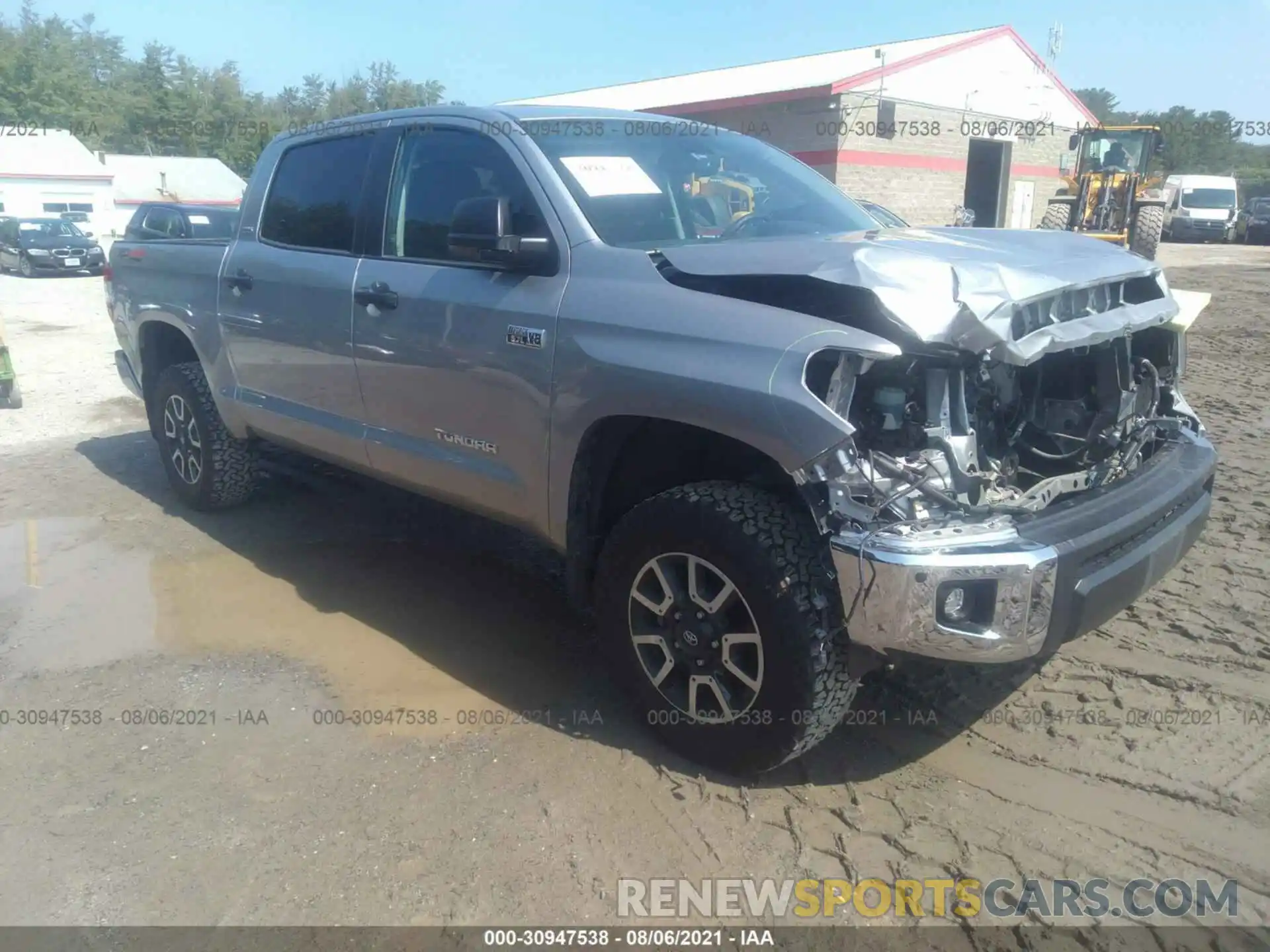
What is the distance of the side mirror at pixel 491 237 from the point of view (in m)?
3.19

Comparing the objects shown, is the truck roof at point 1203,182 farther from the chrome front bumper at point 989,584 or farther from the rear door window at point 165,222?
the chrome front bumper at point 989,584

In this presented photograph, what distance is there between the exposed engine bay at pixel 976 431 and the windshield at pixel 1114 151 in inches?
706

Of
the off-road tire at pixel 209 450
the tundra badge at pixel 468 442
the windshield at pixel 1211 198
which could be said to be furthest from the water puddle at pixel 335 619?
the windshield at pixel 1211 198

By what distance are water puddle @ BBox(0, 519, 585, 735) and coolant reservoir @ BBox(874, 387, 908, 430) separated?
1586 mm

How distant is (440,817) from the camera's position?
2924 millimetres

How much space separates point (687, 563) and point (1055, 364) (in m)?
1.56

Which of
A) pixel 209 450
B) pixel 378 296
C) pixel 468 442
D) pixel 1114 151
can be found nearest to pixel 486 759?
pixel 468 442

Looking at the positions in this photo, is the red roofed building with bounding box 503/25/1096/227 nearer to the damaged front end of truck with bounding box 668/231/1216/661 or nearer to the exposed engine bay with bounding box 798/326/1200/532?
the exposed engine bay with bounding box 798/326/1200/532

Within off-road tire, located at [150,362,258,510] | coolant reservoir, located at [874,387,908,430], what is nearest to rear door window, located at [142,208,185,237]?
off-road tire, located at [150,362,258,510]

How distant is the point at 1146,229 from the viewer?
59.9ft

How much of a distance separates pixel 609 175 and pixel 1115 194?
704 inches

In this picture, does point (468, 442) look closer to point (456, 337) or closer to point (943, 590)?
point (456, 337)

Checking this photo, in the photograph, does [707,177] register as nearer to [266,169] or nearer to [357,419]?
[357,419]

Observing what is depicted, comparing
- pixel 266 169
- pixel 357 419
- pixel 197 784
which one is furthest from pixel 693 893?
pixel 266 169
